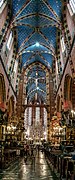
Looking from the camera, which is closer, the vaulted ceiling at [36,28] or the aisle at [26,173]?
the aisle at [26,173]

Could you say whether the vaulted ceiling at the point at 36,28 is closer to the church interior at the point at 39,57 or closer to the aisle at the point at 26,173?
the church interior at the point at 39,57

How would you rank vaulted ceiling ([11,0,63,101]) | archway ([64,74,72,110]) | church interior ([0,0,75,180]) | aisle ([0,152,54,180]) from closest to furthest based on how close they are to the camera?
aisle ([0,152,54,180]), church interior ([0,0,75,180]), vaulted ceiling ([11,0,63,101]), archway ([64,74,72,110])

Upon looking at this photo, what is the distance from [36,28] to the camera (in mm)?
25391

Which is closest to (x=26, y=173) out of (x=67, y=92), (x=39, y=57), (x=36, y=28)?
(x=67, y=92)

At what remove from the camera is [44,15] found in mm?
23141

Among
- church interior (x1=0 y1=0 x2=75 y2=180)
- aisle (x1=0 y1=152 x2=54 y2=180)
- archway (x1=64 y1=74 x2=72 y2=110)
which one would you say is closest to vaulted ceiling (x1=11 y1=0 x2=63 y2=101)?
church interior (x1=0 y1=0 x2=75 y2=180)

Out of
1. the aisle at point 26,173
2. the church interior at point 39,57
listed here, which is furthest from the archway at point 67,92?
the aisle at point 26,173

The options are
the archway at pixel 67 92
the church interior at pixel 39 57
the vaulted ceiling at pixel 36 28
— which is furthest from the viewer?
the archway at pixel 67 92

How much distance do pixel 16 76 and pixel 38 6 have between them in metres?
11.2

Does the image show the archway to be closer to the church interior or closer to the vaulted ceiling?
the church interior

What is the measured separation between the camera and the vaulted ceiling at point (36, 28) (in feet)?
72.1

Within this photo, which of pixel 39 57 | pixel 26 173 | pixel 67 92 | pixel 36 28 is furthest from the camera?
pixel 39 57

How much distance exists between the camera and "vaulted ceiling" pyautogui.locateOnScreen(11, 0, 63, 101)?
72.1ft

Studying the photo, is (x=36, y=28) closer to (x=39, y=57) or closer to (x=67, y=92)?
(x=39, y=57)
